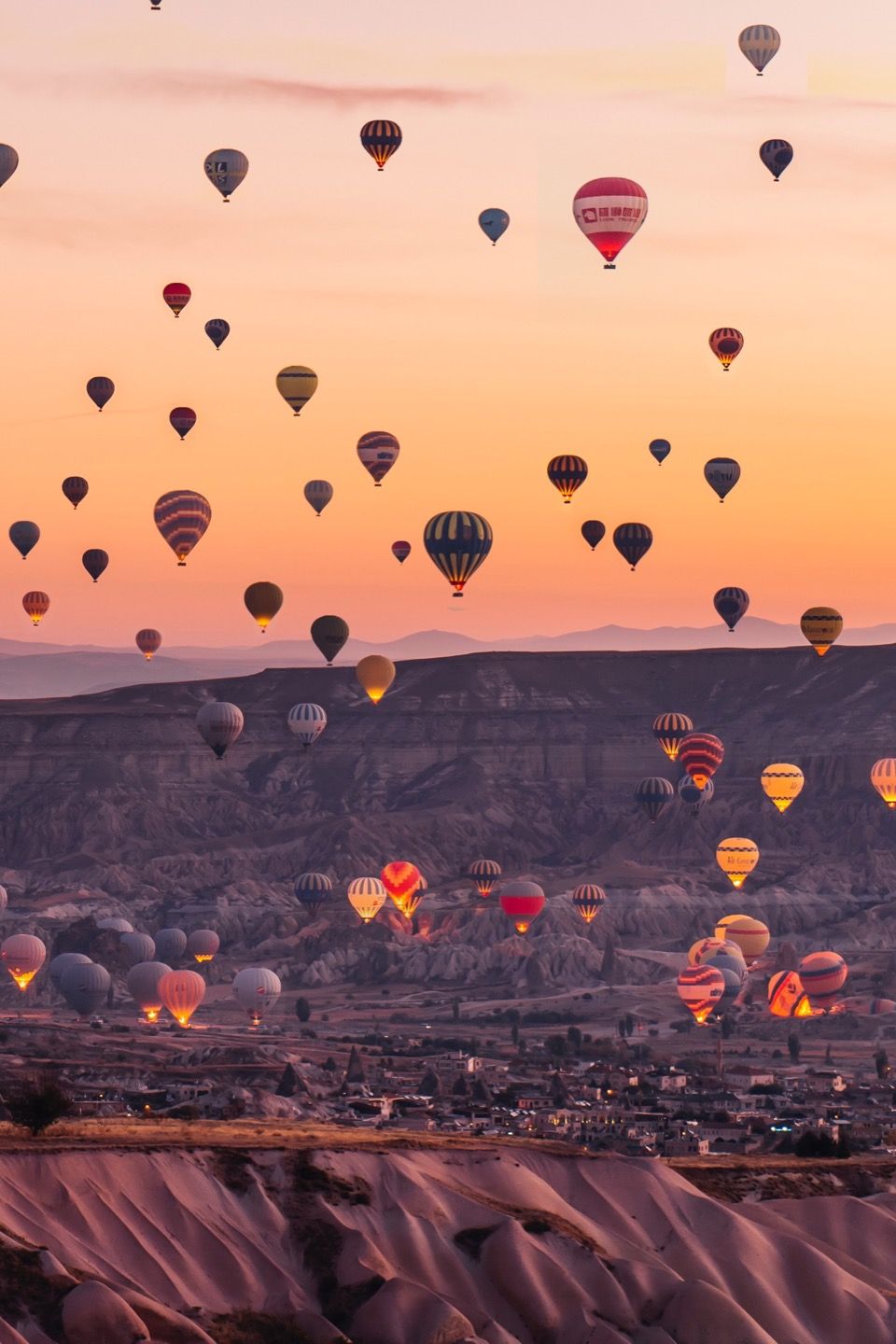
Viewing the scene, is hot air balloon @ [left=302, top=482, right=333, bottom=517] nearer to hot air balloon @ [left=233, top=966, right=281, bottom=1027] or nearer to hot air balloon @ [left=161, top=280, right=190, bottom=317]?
hot air balloon @ [left=161, top=280, right=190, bottom=317]

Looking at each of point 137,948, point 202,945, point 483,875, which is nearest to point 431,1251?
point 137,948

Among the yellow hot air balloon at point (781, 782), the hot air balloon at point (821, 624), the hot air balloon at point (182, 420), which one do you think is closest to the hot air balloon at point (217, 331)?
the hot air balloon at point (182, 420)

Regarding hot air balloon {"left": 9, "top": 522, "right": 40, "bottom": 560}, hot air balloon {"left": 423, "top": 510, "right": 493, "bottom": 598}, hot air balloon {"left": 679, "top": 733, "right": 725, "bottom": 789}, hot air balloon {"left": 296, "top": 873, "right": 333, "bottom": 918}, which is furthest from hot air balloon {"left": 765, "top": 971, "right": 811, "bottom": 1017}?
hot air balloon {"left": 423, "top": 510, "right": 493, "bottom": 598}

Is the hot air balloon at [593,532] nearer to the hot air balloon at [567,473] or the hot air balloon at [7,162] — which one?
the hot air balloon at [567,473]

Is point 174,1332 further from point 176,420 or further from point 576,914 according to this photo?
point 576,914

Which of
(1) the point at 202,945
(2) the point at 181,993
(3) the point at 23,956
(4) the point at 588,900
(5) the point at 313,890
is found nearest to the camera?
(2) the point at 181,993

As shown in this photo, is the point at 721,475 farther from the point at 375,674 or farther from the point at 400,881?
the point at 400,881

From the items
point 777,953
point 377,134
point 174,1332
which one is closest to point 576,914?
point 777,953
